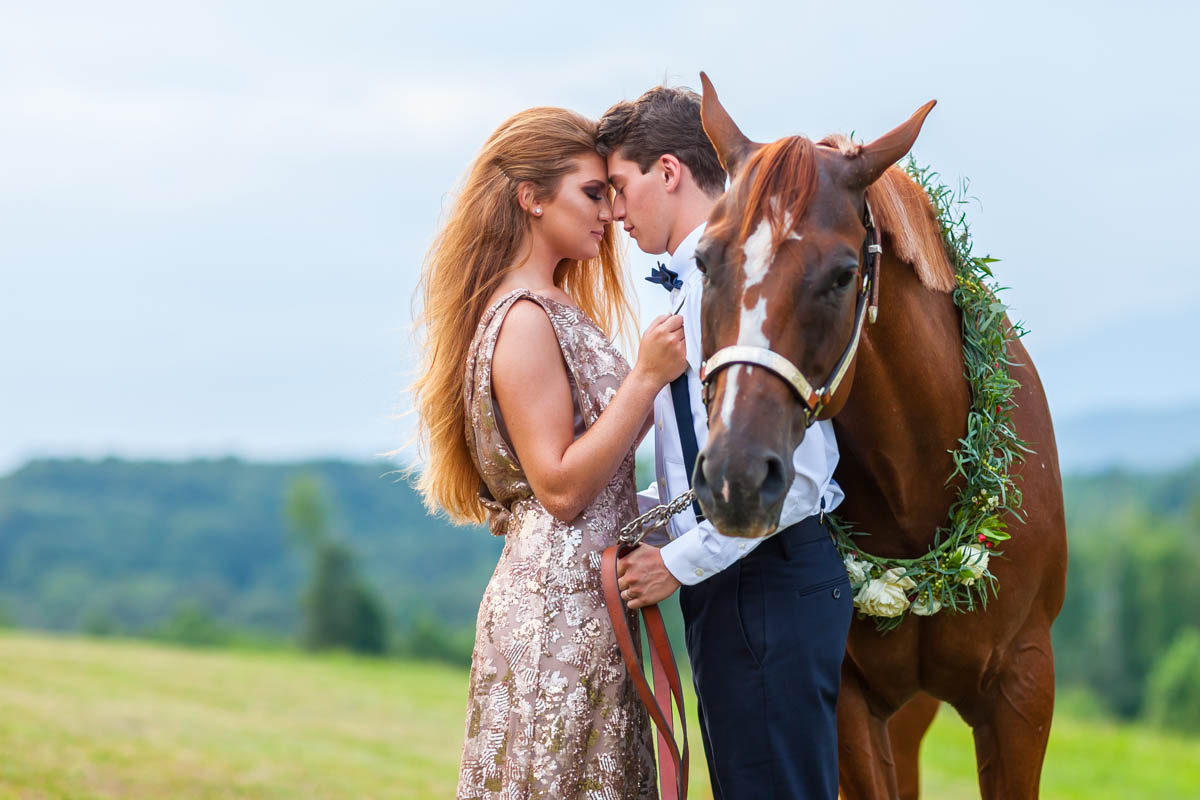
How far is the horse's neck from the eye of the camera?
107 inches

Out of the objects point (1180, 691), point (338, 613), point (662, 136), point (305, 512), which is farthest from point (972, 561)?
point (305, 512)

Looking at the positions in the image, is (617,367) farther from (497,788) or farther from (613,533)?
(497,788)

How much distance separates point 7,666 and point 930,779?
988cm

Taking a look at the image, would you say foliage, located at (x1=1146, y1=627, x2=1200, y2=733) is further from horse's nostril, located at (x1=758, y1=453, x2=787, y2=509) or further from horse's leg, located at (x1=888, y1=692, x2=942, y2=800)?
horse's nostril, located at (x1=758, y1=453, x2=787, y2=509)

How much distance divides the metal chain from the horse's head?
37 cm

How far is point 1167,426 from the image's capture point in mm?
116812

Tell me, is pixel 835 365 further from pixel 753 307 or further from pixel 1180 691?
pixel 1180 691

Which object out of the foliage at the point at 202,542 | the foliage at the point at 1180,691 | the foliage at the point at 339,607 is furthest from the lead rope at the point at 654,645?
the foliage at the point at 202,542

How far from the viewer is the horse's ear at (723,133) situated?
2.53m


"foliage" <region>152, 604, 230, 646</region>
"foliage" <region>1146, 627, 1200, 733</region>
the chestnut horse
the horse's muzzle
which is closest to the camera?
the horse's muzzle

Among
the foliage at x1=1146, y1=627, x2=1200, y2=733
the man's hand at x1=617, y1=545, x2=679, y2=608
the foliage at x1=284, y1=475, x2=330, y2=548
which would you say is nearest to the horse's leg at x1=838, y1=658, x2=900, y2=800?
the man's hand at x1=617, y1=545, x2=679, y2=608

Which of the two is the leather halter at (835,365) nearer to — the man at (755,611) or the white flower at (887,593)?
the man at (755,611)

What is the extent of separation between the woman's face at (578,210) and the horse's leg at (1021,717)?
168 centimetres

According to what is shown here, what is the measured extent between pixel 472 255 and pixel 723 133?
795mm
